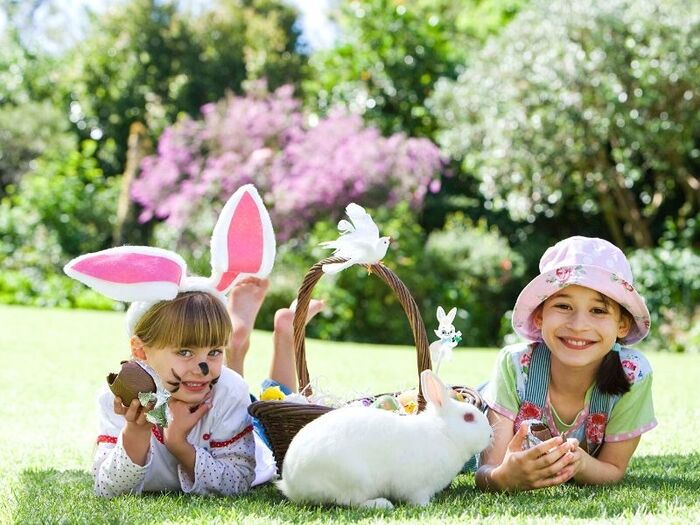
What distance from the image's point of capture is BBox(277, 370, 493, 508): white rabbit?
246cm

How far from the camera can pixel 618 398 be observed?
117 inches

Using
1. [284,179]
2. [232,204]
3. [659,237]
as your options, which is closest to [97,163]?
[284,179]

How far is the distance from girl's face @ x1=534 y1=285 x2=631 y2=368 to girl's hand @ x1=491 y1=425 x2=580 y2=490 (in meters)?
0.35

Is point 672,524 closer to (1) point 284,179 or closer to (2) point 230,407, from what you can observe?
(2) point 230,407

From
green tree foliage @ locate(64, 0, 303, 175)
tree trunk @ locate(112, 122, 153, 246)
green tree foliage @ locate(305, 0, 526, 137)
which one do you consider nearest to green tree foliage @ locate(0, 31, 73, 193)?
green tree foliage @ locate(64, 0, 303, 175)

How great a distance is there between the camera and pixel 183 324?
2.72 m

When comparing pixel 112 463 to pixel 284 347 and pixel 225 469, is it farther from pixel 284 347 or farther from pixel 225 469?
pixel 284 347

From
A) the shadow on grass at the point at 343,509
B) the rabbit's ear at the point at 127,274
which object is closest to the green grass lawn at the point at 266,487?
the shadow on grass at the point at 343,509

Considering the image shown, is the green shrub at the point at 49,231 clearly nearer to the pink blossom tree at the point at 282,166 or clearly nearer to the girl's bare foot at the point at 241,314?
the pink blossom tree at the point at 282,166

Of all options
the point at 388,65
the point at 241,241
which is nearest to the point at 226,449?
the point at 241,241

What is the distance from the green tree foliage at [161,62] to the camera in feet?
61.4

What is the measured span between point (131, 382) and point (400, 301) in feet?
2.81

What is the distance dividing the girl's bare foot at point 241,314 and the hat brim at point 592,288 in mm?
1005

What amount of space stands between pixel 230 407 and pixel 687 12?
383 inches
